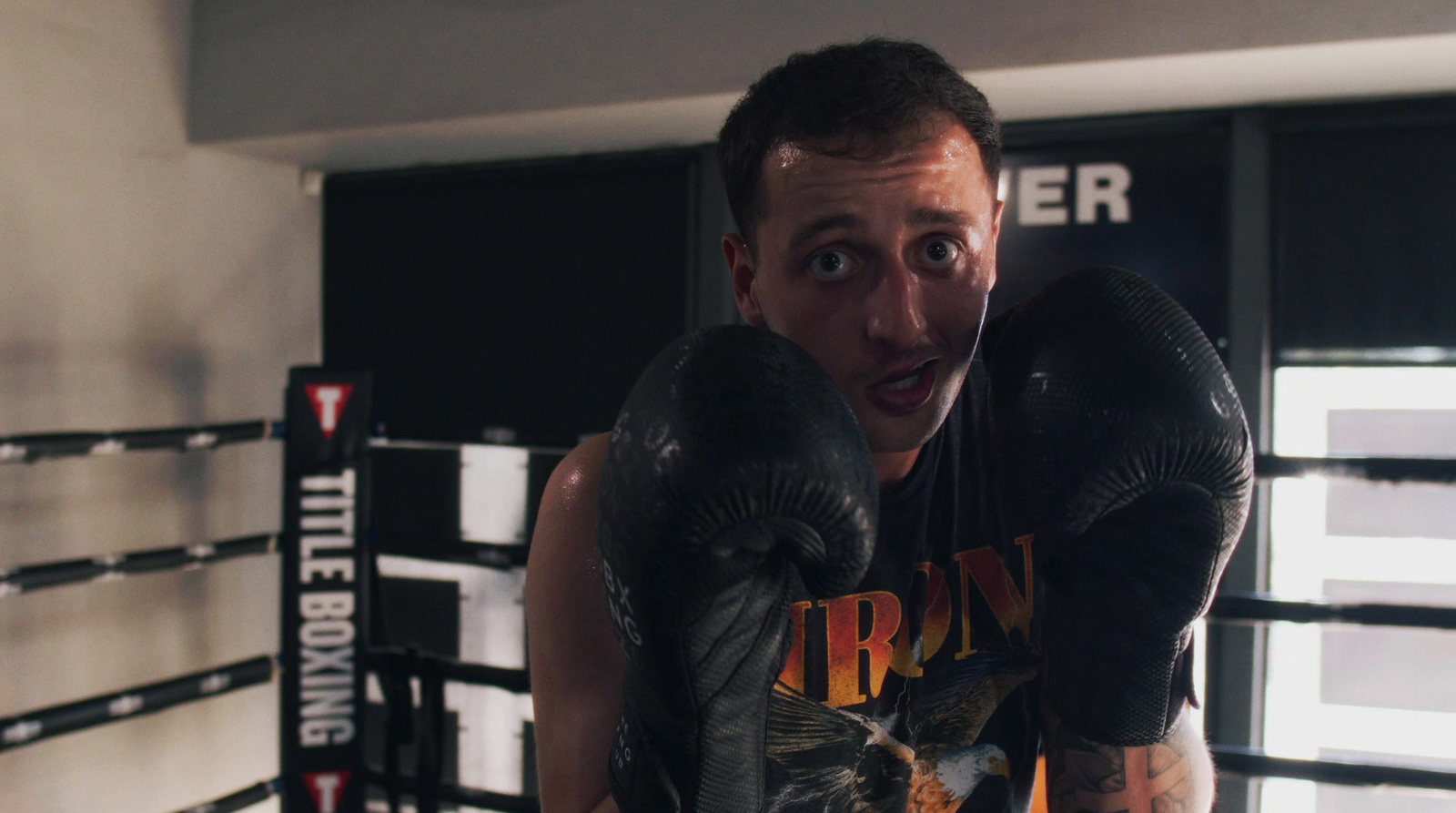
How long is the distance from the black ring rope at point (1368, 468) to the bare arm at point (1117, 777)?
103cm

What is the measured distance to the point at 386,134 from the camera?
2.67 m

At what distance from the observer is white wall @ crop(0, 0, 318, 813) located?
2.42m

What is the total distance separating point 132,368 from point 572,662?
2302 mm

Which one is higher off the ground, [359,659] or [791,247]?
[791,247]

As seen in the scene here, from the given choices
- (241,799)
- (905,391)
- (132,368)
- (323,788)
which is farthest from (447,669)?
(905,391)

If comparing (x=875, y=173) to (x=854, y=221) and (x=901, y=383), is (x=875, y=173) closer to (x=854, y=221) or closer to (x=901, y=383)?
(x=854, y=221)

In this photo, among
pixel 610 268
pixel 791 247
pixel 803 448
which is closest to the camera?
pixel 803 448

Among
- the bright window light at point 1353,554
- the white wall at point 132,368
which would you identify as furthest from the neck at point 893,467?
the white wall at point 132,368

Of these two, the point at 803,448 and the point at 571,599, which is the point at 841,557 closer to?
the point at 803,448

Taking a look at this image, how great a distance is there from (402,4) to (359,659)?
5.43ft

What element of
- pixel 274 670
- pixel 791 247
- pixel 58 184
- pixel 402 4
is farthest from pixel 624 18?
pixel 274 670

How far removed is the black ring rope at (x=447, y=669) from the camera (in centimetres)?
254

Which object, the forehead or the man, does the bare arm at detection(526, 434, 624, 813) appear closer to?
the man

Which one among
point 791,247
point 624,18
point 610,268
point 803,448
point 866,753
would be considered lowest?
point 866,753
